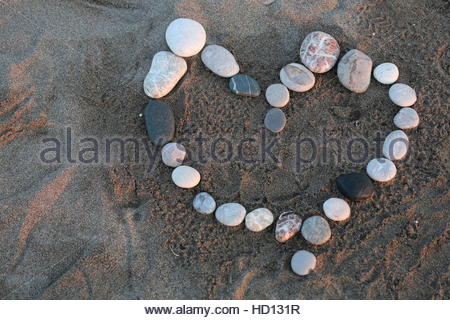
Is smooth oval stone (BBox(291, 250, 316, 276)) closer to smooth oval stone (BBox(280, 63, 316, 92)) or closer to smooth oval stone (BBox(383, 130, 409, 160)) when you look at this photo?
smooth oval stone (BBox(383, 130, 409, 160))

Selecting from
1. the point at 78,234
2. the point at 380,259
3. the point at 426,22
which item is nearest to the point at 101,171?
the point at 78,234

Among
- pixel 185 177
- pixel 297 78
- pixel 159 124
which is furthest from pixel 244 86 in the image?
pixel 185 177

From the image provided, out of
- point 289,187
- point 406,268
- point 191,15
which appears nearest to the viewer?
point 406,268

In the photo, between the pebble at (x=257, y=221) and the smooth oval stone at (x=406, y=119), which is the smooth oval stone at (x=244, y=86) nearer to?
the pebble at (x=257, y=221)

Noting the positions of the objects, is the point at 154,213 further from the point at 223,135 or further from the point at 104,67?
the point at 104,67

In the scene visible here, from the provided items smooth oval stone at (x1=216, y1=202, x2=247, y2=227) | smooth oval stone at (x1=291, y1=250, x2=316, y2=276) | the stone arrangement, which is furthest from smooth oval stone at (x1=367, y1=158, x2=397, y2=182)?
smooth oval stone at (x1=216, y1=202, x2=247, y2=227)

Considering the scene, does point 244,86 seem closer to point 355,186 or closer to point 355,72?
point 355,72
